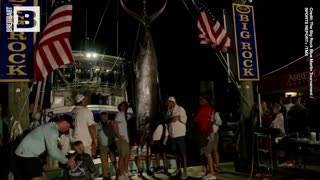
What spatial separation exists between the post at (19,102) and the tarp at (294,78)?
7.08 metres

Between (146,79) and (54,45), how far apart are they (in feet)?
9.60

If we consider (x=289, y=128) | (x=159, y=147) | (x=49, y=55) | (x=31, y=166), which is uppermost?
(x=49, y=55)

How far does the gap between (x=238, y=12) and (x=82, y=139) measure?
13.9 ft

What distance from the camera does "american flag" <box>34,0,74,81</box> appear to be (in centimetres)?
609

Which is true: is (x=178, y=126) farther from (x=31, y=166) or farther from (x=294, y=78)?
(x=294, y=78)

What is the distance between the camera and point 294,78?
1045 centimetres

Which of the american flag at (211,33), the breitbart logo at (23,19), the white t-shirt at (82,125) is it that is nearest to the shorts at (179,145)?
the white t-shirt at (82,125)

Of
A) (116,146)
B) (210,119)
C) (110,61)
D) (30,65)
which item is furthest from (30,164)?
(110,61)

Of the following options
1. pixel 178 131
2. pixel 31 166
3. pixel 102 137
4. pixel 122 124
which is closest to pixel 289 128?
pixel 178 131

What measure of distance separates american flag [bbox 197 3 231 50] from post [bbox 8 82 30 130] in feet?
12.2

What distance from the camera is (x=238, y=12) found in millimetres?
8234

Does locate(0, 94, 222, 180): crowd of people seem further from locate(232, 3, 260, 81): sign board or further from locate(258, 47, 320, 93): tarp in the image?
locate(258, 47, 320, 93): tarp

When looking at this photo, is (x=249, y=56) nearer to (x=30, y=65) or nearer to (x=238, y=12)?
(x=238, y=12)

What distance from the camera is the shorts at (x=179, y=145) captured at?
809 centimetres
